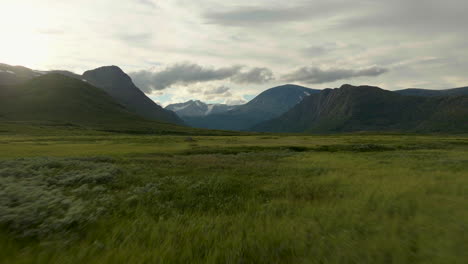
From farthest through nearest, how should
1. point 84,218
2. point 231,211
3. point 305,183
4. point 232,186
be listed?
1. point 305,183
2. point 232,186
3. point 231,211
4. point 84,218

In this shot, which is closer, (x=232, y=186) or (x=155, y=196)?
(x=155, y=196)

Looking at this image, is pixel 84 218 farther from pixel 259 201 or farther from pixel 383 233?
pixel 383 233

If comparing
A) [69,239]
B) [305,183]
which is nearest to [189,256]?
[69,239]

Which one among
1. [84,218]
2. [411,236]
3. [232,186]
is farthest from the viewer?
[232,186]

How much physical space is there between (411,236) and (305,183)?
7.71 m

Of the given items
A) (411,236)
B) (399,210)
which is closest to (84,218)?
(411,236)

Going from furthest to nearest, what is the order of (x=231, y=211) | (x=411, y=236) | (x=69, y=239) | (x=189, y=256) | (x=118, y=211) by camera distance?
1. (x=231, y=211)
2. (x=118, y=211)
3. (x=411, y=236)
4. (x=69, y=239)
5. (x=189, y=256)

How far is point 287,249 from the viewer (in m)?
5.07

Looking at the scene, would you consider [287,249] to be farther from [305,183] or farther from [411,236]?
[305,183]

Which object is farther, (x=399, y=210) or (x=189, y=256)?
(x=399, y=210)

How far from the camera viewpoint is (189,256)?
462 centimetres

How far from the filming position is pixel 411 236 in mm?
5559

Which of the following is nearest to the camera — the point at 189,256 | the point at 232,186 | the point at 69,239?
the point at 189,256

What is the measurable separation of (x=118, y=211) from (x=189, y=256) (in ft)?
12.2
